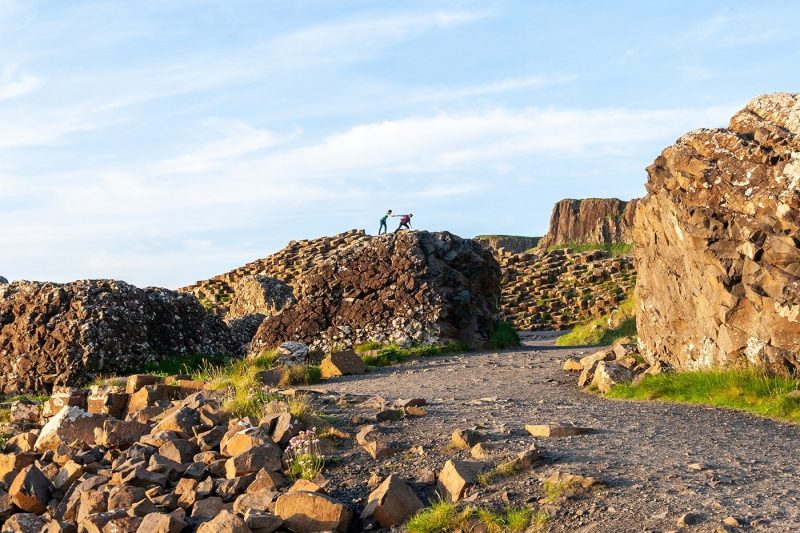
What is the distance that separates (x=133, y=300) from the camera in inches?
669

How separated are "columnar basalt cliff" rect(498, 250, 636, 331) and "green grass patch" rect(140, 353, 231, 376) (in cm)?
1746

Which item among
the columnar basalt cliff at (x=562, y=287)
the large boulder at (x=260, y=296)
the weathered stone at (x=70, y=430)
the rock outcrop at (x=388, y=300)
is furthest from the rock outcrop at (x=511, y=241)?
the weathered stone at (x=70, y=430)

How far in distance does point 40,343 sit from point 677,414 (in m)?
11.0

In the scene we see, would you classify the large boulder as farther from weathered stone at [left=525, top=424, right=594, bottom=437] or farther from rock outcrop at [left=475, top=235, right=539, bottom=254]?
rock outcrop at [left=475, top=235, right=539, bottom=254]

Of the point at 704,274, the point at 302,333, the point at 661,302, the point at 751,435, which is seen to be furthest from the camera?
the point at 302,333

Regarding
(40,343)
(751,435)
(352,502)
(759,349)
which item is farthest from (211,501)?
(40,343)

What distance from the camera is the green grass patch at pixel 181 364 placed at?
53.0ft

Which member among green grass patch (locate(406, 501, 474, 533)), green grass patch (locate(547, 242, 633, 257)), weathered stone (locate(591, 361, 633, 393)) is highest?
green grass patch (locate(547, 242, 633, 257))

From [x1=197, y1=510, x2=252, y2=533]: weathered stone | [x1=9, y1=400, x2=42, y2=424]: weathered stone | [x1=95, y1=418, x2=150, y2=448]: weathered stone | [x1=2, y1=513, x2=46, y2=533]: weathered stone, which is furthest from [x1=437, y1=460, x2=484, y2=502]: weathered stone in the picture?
[x1=9, y1=400, x2=42, y2=424]: weathered stone

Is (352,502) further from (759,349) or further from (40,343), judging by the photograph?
(40,343)

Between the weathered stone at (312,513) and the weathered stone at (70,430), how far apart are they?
13.1 ft

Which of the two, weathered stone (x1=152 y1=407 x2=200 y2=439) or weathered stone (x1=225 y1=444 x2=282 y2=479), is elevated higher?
weathered stone (x1=152 y1=407 x2=200 y2=439)

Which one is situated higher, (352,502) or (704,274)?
(704,274)

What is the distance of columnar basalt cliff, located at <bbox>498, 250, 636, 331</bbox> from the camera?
108 feet
